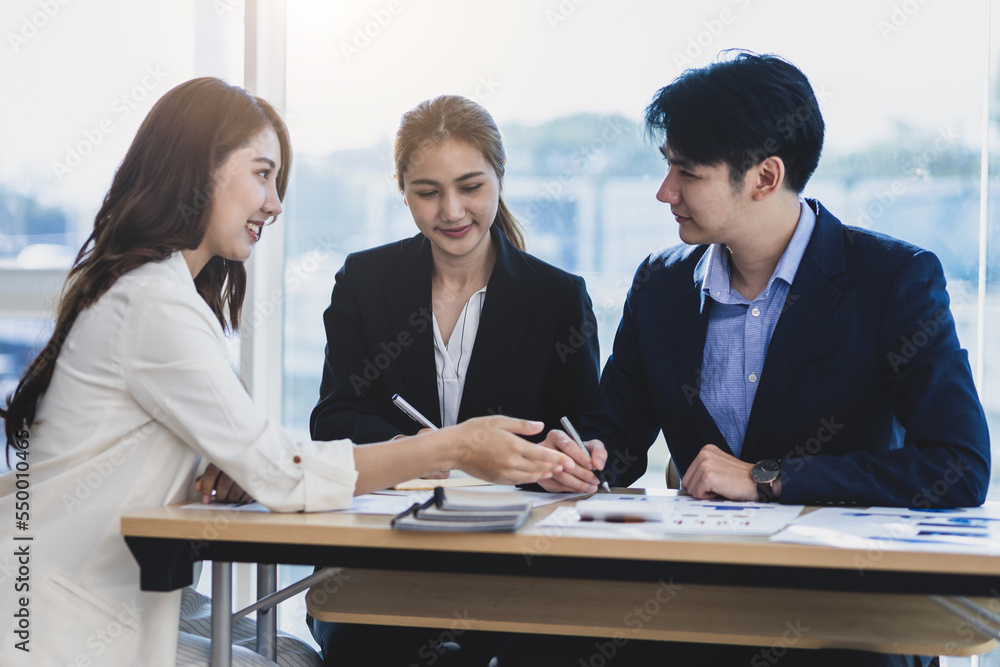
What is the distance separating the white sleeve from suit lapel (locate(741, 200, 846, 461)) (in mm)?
858

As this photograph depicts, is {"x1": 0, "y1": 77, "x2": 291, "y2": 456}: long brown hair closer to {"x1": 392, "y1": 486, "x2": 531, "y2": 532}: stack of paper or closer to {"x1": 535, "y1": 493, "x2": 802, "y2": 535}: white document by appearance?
{"x1": 392, "y1": 486, "x2": 531, "y2": 532}: stack of paper

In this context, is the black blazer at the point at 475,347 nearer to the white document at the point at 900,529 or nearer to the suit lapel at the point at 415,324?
the suit lapel at the point at 415,324

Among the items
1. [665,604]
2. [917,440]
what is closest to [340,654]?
[665,604]

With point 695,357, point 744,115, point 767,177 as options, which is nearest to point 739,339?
point 695,357

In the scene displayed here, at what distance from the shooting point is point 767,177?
187 centimetres

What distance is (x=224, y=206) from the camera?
5.58 ft

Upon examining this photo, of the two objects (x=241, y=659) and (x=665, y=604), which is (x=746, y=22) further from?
(x=241, y=659)

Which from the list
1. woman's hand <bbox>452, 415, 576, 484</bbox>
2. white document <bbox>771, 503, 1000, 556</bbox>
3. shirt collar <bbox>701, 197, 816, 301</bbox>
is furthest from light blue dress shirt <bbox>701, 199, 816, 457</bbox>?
woman's hand <bbox>452, 415, 576, 484</bbox>

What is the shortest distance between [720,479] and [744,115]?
2.42 ft

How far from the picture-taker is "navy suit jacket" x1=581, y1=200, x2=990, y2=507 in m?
1.59

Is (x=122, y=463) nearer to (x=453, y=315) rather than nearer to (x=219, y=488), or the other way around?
(x=219, y=488)

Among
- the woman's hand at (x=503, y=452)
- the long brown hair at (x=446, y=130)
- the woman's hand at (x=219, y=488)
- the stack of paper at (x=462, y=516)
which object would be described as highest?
the long brown hair at (x=446, y=130)

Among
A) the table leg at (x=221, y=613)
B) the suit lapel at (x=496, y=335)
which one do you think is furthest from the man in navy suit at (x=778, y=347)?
the table leg at (x=221, y=613)

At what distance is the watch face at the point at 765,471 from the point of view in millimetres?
1622
